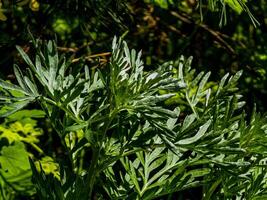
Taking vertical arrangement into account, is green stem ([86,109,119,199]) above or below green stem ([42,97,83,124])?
below

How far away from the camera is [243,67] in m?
2.53

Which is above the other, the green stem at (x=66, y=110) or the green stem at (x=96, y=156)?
the green stem at (x=66, y=110)

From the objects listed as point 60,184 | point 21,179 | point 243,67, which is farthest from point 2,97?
point 243,67

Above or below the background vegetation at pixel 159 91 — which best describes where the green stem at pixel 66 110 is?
above

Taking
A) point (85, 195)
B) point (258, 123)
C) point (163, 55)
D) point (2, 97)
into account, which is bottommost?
point (163, 55)

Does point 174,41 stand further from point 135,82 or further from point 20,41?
point 135,82

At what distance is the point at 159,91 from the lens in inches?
91.0

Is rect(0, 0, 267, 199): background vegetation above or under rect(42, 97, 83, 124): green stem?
under

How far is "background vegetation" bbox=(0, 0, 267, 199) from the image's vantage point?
119 centimetres

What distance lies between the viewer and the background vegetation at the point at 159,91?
3.90ft

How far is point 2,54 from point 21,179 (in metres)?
0.47

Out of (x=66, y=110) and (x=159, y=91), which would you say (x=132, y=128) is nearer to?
(x=66, y=110)

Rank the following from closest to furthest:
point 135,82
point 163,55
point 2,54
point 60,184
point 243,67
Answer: point 135,82
point 60,184
point 2,54
point 243,67
point 163,55

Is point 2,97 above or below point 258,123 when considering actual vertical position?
above
